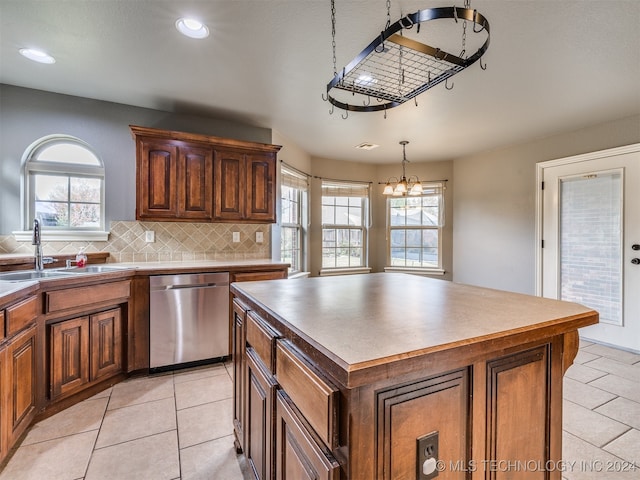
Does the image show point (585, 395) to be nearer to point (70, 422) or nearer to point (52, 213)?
point (70, 422)

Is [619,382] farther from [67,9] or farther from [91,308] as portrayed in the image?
[67,9]

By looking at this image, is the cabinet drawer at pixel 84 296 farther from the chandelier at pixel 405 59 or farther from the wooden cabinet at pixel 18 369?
the chandelier at pixel 405 59

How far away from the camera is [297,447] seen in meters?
0.95

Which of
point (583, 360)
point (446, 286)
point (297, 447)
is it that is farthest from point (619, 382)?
point (297, 447)

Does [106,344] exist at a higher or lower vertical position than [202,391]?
higher

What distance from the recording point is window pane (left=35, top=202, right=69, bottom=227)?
9.31 feet

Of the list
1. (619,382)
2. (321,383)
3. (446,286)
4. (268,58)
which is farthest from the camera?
(619,382)

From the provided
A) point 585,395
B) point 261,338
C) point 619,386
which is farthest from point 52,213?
point 619,386

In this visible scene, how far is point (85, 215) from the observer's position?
2996 millimetres

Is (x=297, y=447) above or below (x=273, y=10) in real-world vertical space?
below

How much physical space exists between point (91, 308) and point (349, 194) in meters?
3.90

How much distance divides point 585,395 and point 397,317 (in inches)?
94.7

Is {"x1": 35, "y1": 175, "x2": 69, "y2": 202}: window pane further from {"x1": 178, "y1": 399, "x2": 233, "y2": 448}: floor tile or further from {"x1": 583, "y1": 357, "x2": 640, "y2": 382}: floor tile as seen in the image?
{"x1": 583, "y1": 357, "x2": 640, "y2": 382}: floor tile

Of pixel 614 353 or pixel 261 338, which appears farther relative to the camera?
pixel 614 353
